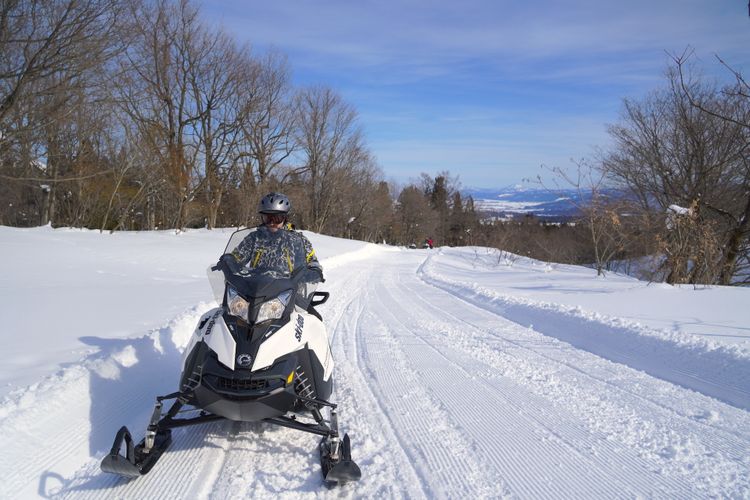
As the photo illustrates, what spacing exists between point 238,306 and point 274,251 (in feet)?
3.23

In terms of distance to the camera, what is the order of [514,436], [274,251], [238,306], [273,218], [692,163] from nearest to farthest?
[238,306]
[514,436]
[274,251]
[273,218]
[692,163]

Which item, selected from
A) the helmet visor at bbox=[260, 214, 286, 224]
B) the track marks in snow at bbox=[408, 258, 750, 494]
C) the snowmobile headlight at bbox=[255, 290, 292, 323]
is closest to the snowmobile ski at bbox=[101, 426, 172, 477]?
the snowmobile headlight at bbox=[255, 290, 292, 323]

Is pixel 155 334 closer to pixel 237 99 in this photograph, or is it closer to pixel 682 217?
pixel 682 217

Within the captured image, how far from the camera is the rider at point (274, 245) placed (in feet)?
13.4

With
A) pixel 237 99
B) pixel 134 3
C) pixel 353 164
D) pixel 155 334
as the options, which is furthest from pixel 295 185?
pixel 155 334

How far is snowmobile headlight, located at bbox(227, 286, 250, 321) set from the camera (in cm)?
321

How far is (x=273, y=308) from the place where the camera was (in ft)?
10.7

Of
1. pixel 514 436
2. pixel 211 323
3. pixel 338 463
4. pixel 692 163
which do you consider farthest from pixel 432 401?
A: pixel 692 163

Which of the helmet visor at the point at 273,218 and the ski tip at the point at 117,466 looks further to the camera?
the helmet visor at the point at 273,218

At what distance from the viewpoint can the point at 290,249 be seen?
421 cm

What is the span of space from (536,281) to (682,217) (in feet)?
14.2

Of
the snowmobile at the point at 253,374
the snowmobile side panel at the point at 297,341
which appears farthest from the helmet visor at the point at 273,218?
the snowmobile side panel at the point at 297,341

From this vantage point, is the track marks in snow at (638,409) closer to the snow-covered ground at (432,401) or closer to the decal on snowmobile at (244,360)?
the snow-covered ground at (432,401)

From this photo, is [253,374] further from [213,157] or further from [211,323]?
[213,157]
